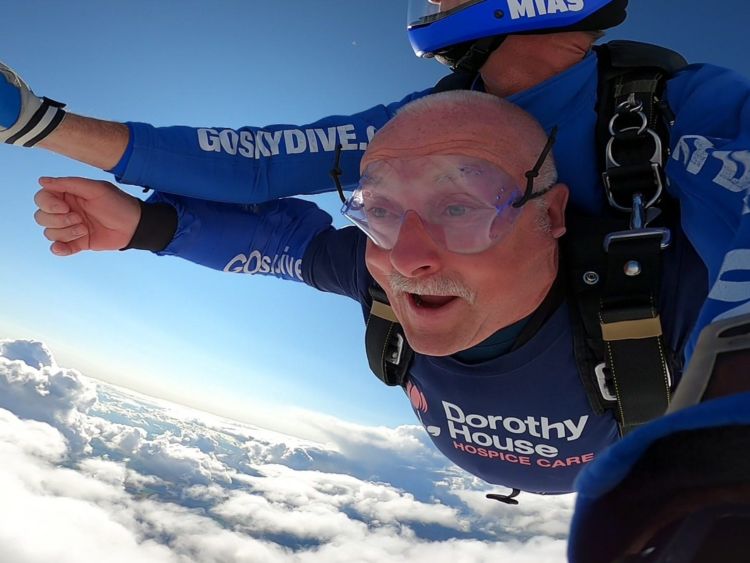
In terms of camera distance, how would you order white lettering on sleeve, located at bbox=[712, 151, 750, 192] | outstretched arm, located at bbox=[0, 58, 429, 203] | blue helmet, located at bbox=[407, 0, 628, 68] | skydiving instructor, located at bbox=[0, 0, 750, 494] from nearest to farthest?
white lettering on sleeve, located at bbox=[712, 151, 750, 192]
skydiving instructor, located at bbox=[0, 0, 750, 494]
blue helmet, located at bbox=[407, 0, 628, 68]
outstretched arm, located at bbox=[0, 58, 429, 203]

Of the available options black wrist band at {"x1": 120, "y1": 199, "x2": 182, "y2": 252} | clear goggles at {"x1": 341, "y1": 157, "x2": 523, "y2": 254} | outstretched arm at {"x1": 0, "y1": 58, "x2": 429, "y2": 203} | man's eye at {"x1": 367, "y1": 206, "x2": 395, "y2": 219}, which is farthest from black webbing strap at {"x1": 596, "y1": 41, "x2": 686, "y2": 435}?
black wrist band at {"x1": 120, "y1": 199, "x2": 182, "y2": 252}

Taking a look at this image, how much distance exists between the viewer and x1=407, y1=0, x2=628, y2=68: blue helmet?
1.40 metres

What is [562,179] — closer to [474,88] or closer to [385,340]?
[474,88]

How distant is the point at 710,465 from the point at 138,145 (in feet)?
5.47

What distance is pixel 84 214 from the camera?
1.75 metres

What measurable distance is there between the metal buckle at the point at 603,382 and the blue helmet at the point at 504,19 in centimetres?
85

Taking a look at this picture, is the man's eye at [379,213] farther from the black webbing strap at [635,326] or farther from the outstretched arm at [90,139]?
the outstretched arm at [90,139]

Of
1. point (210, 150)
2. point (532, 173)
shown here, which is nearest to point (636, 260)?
point (532, 173)

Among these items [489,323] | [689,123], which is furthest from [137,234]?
[689,123]

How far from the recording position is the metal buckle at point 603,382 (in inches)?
51.1

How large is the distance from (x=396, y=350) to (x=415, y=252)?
49 cm

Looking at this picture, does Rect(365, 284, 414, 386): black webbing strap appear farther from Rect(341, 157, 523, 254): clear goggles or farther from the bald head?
the bald head

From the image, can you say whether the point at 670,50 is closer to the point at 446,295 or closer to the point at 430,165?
the point at 430,165

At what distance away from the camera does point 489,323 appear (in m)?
1.30
